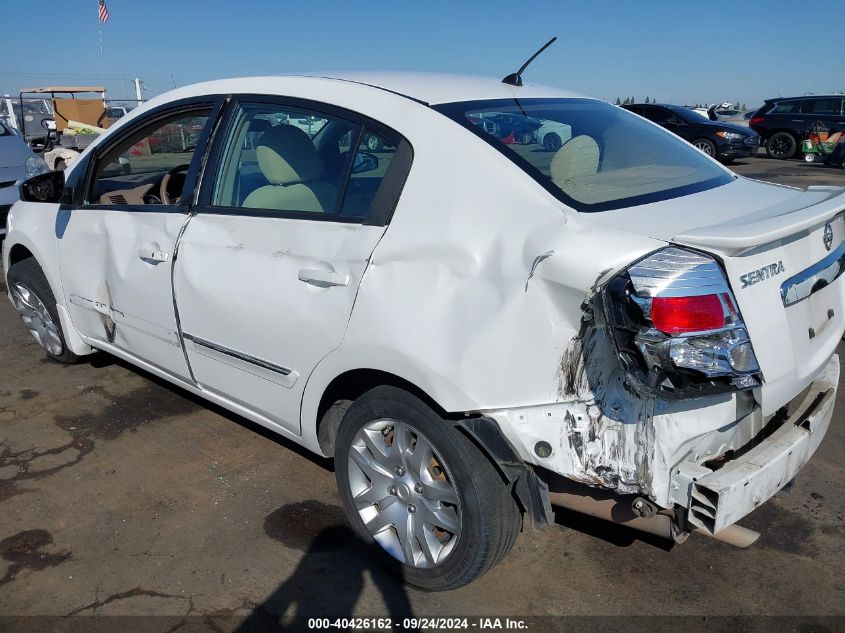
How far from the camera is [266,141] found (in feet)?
9.80

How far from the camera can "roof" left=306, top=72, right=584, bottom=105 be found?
258cm

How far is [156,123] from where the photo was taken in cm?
349


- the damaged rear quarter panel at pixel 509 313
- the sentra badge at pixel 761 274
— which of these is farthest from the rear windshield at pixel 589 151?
the sentra badge at pixel 761 274

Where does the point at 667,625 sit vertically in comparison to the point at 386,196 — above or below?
below

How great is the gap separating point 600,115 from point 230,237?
166 centimetres

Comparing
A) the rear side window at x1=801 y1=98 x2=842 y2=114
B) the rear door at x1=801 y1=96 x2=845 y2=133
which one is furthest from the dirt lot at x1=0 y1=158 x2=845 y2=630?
the rear side window at x1=801 y1=98 x2=842 y2=114

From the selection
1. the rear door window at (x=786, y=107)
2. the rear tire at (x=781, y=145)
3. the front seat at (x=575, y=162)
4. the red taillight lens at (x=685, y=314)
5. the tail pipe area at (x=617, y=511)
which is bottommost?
the rear tire at (x=781, y=145)

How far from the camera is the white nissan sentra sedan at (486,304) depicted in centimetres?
191

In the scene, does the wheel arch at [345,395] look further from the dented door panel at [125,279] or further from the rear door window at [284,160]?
the dented door panel at [125,279]

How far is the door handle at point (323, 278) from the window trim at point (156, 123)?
0.86 meters

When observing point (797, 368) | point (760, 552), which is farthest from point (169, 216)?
point (760, 552)

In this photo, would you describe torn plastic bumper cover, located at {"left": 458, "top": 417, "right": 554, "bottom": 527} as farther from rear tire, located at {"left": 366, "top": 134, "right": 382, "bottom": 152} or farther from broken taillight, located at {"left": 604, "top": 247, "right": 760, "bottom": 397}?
rear tire, located at {"left": 366, "top": 134, "right": 382, "bottom": 152}

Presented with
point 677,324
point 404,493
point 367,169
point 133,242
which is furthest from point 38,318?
point 677,324

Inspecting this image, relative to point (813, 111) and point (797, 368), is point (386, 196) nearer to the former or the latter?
point (797, 368)
